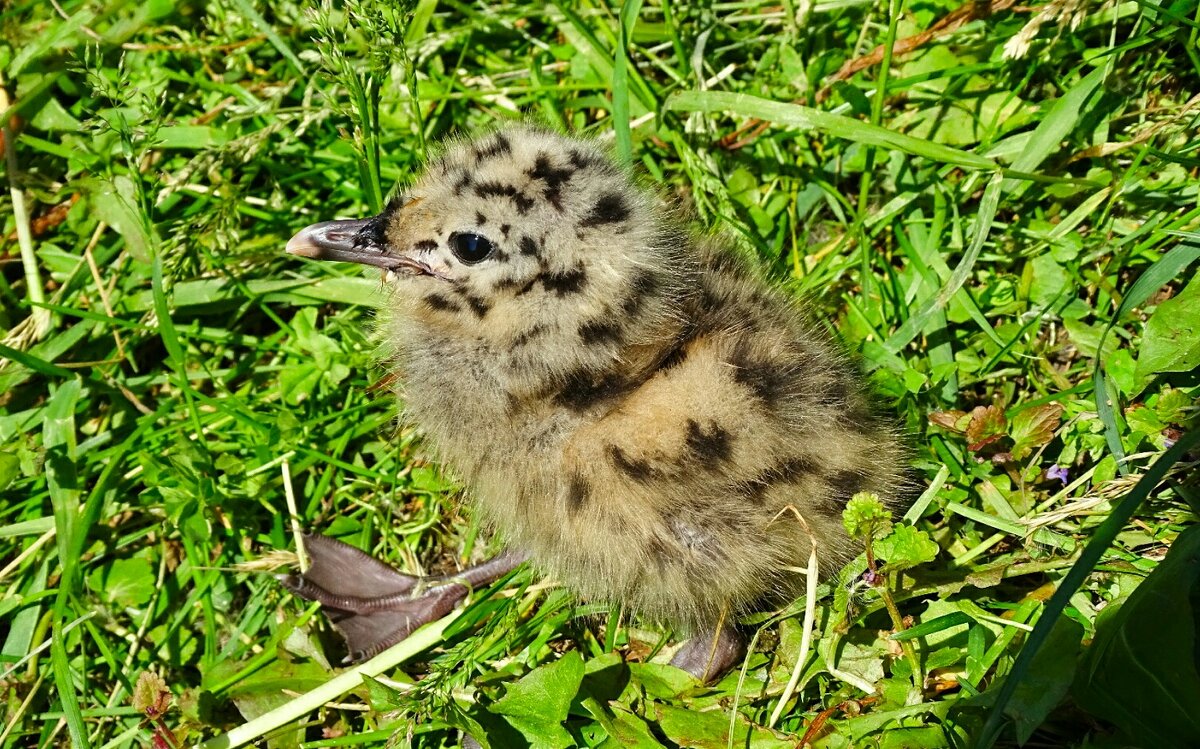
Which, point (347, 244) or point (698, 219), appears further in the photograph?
point (698, 219)

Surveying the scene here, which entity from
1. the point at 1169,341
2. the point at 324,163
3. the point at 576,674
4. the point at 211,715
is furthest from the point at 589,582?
the point at 324,163

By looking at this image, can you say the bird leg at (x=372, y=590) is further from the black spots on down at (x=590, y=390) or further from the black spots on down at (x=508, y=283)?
the black spots on down at (x=508, y=283)

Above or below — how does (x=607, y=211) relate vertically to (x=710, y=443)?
above

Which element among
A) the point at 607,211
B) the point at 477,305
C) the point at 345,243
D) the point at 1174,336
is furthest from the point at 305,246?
the point at 1174,336

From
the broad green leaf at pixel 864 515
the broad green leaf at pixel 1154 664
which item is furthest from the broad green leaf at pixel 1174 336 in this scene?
the broad green leaf at pixel 864 515

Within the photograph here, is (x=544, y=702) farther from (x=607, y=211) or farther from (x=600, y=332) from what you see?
(x=607, y=211)

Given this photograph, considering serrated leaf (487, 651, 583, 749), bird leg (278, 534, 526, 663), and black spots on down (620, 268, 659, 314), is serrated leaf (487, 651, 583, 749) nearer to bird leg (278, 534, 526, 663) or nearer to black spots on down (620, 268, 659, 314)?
bird leg (278, 534, 526, 663)

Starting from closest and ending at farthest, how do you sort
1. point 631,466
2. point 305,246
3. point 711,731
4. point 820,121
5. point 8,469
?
point 631,466
point 711,731
point 305,246
point 820,121
point 8,469
